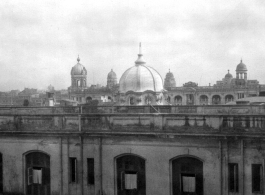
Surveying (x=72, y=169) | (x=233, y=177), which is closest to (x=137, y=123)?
(x=72, y=169)

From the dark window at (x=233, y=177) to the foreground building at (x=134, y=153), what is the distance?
43 millimetres

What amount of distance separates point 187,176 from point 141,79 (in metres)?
27.0

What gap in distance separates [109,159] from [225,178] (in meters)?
5.60

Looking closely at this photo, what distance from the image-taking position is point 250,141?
15984 millimetres

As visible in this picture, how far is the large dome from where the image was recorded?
43531mm

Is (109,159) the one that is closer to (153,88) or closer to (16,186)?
(16,186)

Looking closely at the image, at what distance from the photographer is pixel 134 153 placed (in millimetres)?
17672

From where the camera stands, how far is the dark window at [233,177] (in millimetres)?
16312

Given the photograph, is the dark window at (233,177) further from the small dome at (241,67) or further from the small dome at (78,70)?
the small dome at (78,70)

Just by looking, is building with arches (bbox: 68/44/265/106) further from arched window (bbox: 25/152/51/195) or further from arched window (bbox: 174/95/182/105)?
arched window (bbox: 25/152/51/195)

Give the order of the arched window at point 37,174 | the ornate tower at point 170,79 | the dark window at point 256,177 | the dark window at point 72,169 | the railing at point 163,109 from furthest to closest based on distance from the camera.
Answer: the ornate tower at point 170,79, the railing at point 163,109, the arched window at point 37,174, the dark window at point 72,169, the dark window at point 256,177

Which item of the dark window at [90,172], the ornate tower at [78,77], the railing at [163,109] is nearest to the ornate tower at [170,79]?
the ornate tower at [78,77]

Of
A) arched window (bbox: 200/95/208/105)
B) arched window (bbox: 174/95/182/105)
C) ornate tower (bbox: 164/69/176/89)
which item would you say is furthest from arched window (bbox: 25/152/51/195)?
ornate tower (bbox: 164/69/176/89)

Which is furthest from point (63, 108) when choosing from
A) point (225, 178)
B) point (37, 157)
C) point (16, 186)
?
point (225, 178)
